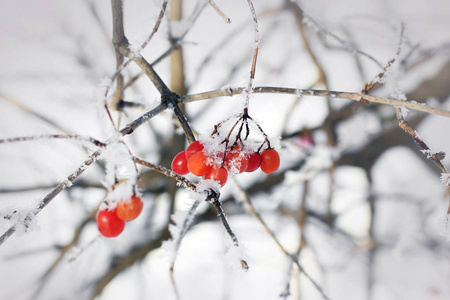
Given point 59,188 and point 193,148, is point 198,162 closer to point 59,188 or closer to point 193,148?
point 193,148

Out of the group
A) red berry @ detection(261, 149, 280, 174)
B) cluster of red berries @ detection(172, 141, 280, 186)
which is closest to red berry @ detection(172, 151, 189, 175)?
cluster of red berries @ detection(172, 141, 280, 186)

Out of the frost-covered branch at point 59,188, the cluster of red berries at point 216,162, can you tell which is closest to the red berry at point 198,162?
the cluster of red berries at point 216,162

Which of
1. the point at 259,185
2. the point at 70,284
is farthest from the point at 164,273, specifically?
the point at 259,185

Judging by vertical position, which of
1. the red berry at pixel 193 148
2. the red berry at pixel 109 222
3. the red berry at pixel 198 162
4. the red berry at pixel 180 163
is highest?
the red berry at pixel 180 163

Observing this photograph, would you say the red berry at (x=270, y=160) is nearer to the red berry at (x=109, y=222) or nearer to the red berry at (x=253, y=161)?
the red berry at (x=253, y=161)

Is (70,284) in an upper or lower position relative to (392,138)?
lower

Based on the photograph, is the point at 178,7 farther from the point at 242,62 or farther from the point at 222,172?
the point at 222,172

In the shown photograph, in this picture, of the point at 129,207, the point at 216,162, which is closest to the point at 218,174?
the point at 216,162
